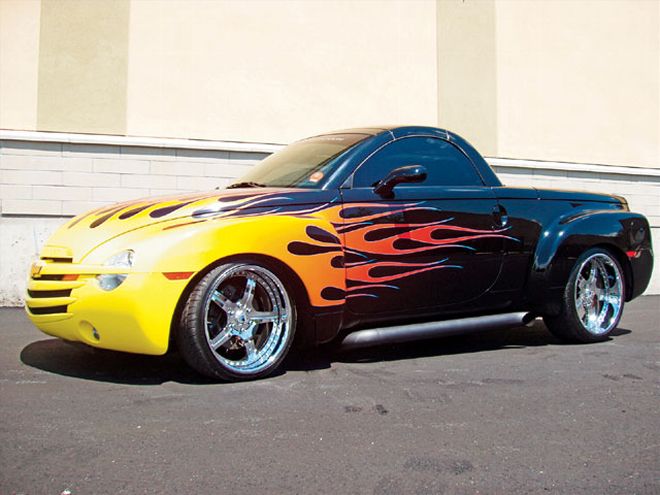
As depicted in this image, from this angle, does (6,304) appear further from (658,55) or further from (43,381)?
(658,55)

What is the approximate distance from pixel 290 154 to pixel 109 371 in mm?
1970

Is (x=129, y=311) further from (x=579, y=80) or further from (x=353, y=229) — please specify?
(x=579, y=80)

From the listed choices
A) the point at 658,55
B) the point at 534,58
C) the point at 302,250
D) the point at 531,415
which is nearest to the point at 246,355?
the point at 302,250

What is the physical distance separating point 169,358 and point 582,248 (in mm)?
3138

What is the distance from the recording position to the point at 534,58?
12477mm

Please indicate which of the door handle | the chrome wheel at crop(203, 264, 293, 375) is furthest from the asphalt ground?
the door handle

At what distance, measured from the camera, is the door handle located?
5.50 m

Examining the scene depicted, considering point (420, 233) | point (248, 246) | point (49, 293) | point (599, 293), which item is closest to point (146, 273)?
point (248, 246)

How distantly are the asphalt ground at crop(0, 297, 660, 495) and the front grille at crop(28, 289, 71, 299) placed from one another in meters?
0.46

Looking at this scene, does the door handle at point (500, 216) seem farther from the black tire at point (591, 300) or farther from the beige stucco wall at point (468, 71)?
the beige stucco wall at point (468, 71)

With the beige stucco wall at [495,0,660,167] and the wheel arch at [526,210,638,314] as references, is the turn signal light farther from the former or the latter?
the beige stucco wall at [495,0,660,167]

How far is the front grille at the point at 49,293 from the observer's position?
437 cm

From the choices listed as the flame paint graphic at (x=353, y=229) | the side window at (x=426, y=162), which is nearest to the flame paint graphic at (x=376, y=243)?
the flame paint graphic at (x=353, y=229)

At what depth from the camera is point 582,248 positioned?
595 cm
